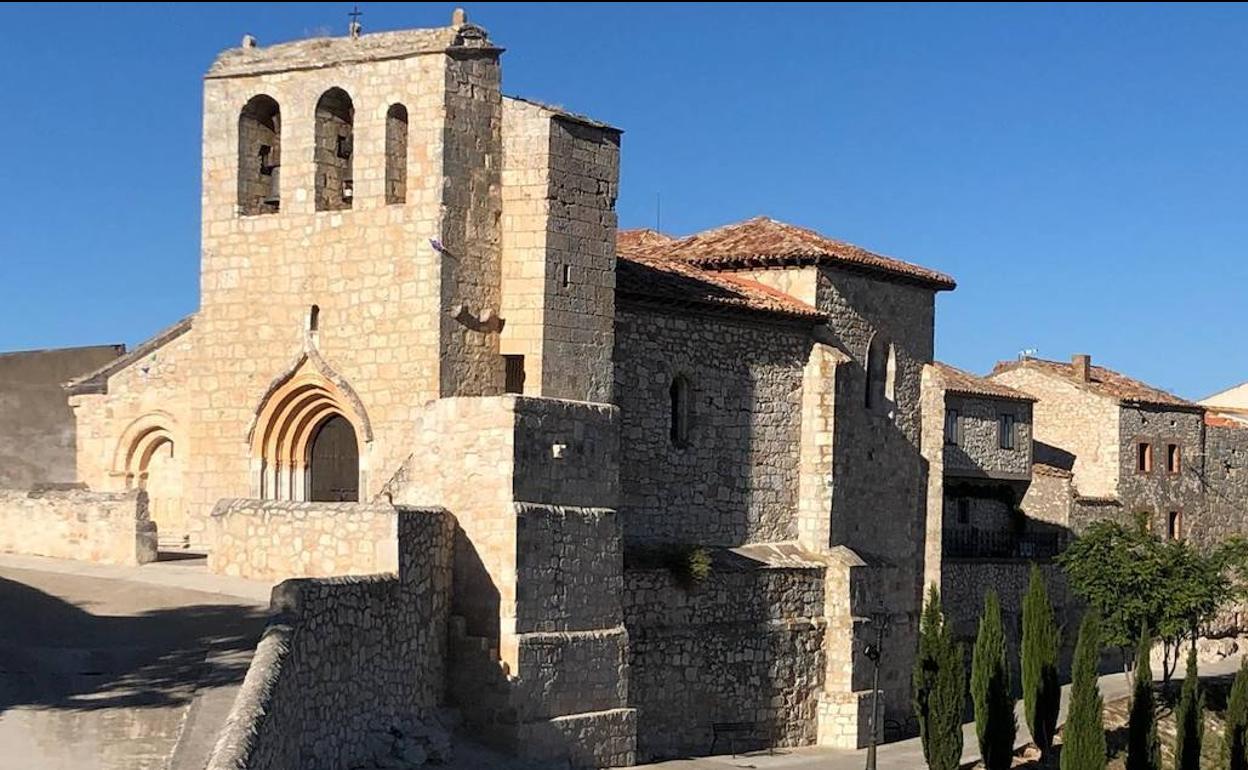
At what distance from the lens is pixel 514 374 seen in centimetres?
2312

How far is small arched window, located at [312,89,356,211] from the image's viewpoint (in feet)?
76.5

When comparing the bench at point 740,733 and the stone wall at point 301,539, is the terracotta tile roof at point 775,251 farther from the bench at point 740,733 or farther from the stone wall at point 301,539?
the stone wall at point 301,539

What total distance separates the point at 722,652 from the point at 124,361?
31.0 ft

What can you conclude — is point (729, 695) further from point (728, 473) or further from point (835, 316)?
point (835, 316)

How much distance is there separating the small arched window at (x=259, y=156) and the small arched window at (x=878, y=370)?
34.5ft

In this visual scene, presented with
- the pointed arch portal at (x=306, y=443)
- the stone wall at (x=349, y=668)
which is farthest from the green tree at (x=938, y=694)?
the stone wall at (x=349, y=668)

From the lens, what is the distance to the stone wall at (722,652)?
24.8 m

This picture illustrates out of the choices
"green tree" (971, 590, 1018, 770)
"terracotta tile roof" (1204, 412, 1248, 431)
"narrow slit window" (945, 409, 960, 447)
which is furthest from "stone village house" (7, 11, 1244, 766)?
"terracotta tile roof" (1204, 412, 1248, 431)

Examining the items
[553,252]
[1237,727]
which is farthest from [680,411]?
[1237,727]

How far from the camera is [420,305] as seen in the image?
2220cm

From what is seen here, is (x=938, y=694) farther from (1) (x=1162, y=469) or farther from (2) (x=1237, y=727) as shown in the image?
(1) (x=1162, y=469)

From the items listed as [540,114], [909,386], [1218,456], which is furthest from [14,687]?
[1218,456]

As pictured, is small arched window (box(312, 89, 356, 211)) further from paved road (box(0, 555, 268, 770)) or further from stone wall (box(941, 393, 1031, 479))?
stone wall (box(941, 393, 1031, 479))

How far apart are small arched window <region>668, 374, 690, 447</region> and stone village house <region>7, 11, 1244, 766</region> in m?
0.07
